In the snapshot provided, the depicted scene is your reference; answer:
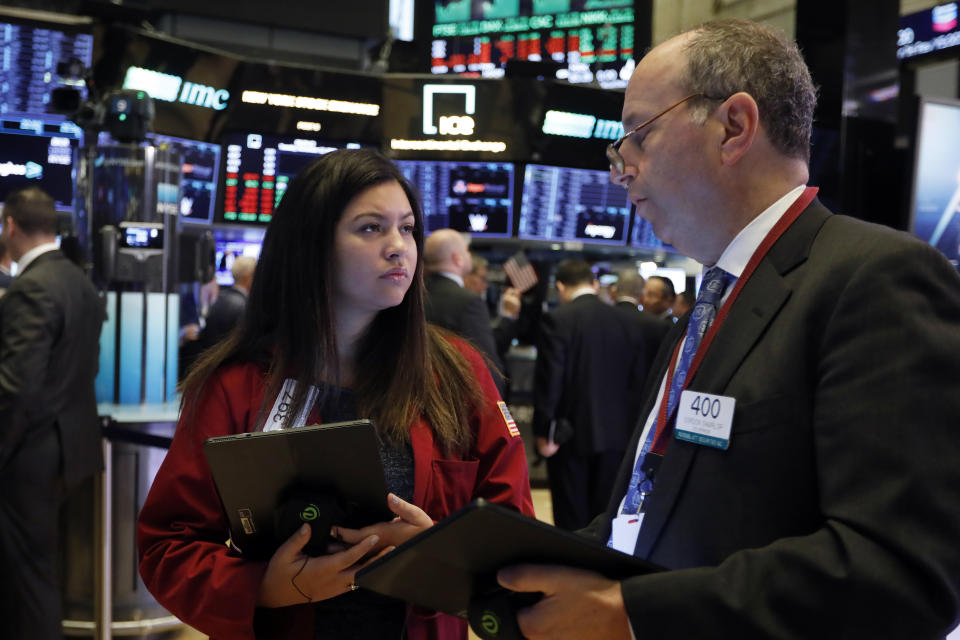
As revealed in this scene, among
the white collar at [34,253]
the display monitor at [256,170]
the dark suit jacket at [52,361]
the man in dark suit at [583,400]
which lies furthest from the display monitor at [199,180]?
the man in dark suit at [583,400]

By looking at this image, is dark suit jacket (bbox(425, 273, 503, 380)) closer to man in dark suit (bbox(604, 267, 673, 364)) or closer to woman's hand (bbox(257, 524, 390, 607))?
man in dark suit (bbox(604, 267, 673, 364))

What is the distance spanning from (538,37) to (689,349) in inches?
256

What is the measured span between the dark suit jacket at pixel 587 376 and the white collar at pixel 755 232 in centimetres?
414

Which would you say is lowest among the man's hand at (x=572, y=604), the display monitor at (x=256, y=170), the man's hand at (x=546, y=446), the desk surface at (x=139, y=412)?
the man's hand at (x=546, y=446)

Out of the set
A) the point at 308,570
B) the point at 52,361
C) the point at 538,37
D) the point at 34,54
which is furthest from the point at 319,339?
the point at 538,37

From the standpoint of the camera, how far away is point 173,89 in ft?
20.5

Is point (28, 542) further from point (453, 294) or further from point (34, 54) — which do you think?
point (34, 54)

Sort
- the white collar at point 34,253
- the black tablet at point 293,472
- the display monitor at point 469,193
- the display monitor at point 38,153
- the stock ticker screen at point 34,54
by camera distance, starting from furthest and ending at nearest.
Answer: the display monitor at point 469,193, the display monitor at point 38,153, the stock ticker screen at point 34,54, the white collar at point 34,253, the black tablet at point 293,472

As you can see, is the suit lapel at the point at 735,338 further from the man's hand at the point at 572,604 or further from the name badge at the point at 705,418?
the man's hand at the point at 572,604

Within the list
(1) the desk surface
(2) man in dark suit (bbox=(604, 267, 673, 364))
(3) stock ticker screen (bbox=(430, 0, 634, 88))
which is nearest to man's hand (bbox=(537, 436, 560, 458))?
(2) man in dark suit (bbox=(604, 267, 673, 364))

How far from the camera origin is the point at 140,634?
399 centimetres

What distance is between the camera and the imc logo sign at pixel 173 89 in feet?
19.6

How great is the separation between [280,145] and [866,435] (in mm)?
6538

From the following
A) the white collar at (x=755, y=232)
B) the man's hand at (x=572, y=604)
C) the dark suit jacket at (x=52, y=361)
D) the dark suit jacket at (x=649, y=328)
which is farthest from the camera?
the dark suit jacket at (x=649, y=328)
